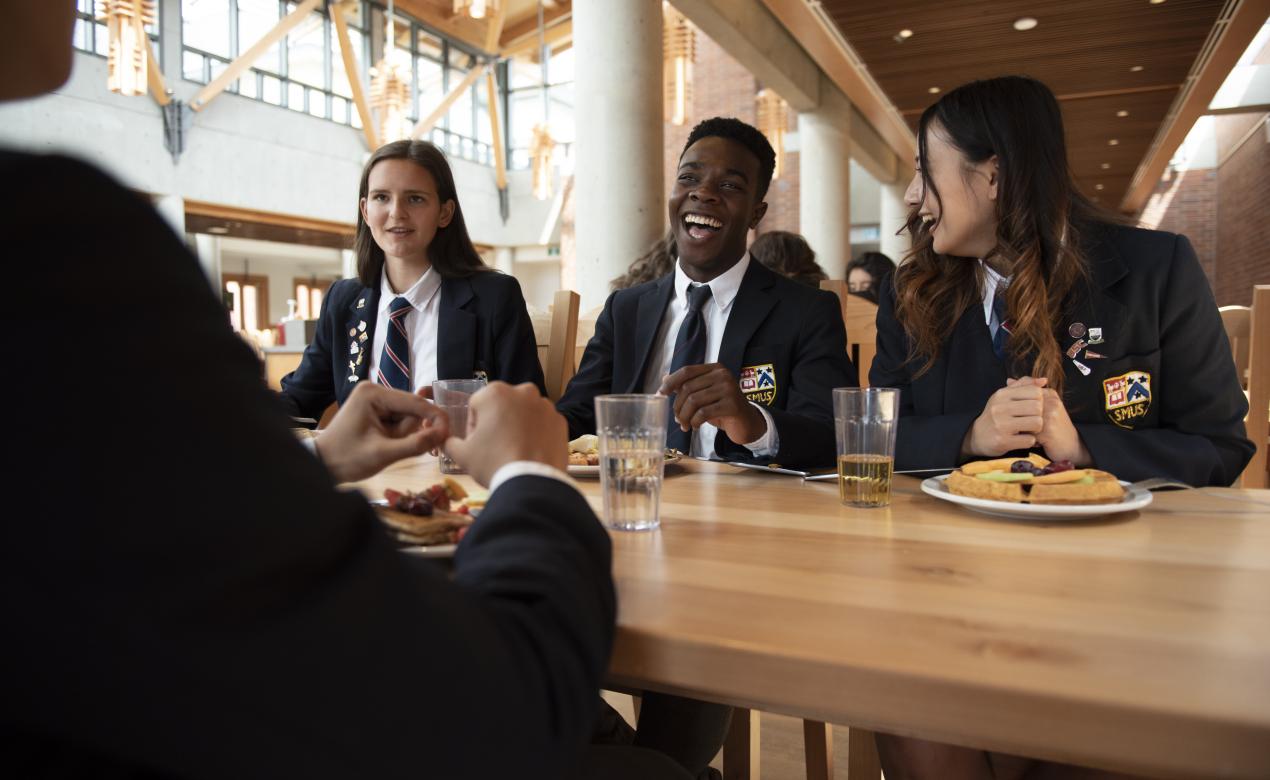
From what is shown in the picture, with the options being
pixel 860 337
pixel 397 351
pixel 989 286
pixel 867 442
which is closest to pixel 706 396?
pixel 867 442

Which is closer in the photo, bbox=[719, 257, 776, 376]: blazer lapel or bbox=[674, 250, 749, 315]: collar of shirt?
bbox=[719, 257, 776, 376]: blazer lapel

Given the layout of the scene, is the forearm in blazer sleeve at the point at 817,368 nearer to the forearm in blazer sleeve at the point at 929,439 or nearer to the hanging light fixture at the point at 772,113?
the forearm in blazer sleeve at the point at 929,439

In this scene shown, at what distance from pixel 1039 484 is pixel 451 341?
188cm

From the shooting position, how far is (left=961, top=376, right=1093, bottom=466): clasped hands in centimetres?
128

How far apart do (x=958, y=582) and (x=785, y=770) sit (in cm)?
148

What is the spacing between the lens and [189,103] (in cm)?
1189

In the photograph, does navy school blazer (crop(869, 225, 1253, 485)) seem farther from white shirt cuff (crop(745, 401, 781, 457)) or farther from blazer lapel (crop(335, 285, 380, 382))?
blazer lapel (crop(335, 285, 380, 382))

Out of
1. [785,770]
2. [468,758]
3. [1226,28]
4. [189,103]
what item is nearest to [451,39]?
[189,103]

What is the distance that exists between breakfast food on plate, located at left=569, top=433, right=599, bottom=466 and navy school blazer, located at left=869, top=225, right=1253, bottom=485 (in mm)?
523

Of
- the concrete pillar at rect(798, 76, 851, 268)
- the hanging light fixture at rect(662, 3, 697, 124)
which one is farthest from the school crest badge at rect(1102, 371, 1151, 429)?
the concrete pillar at rect(798, 76, 851, 268)

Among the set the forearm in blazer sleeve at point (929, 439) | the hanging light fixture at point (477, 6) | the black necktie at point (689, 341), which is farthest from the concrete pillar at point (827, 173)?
the forearm in blazer sleeve at point (929, 439)

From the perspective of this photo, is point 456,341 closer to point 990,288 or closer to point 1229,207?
point 990,288

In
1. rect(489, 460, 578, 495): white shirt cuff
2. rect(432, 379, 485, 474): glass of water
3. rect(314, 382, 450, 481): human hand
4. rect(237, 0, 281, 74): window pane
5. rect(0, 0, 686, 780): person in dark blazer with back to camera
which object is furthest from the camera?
rect(237, 0, 281, 74): window pane

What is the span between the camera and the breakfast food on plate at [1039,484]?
1.04 meters
